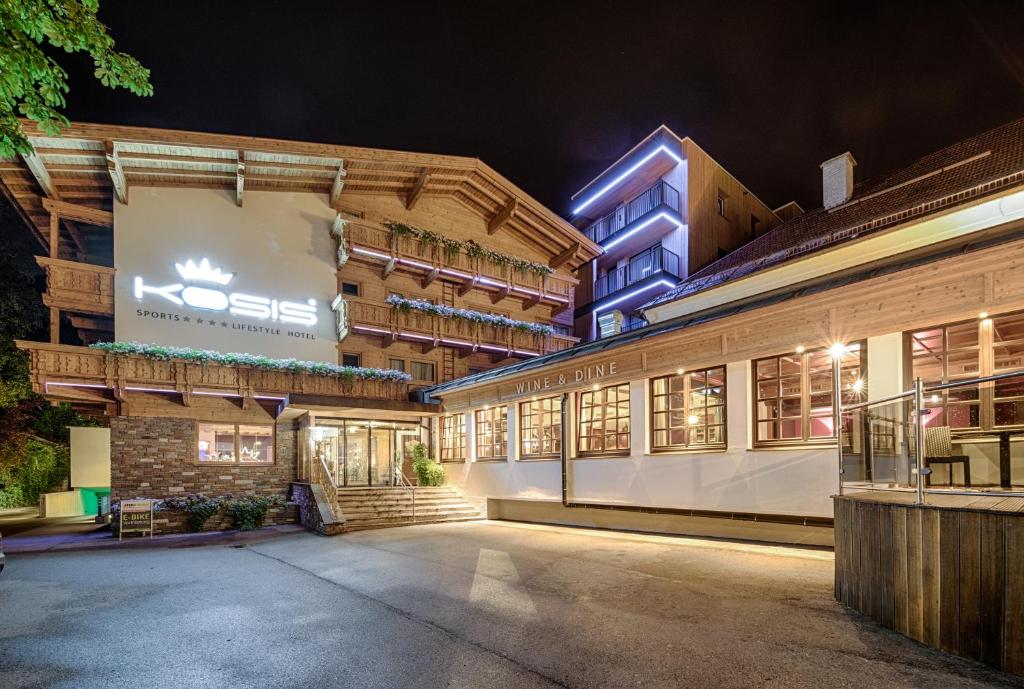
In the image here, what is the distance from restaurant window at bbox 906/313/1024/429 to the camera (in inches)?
248

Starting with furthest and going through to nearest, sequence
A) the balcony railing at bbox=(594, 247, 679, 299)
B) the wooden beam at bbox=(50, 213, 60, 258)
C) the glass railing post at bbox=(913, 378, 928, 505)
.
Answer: the balcony railing at bbox=(594, 247, 679, 299) → the wooden beam at bbox=(50, 213, 60, 258) → the glass railing post at bbox=(913, 378, 928, 505)

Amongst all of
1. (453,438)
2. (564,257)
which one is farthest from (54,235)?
(564,257)

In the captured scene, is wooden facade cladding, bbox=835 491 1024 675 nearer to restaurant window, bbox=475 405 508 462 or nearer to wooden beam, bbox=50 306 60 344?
restaurant window, bbox=475 405 508 462

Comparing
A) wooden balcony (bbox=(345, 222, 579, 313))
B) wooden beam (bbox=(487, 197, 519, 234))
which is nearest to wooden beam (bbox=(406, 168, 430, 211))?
wooden balcony (bbox=(345, 222, 579, 313))

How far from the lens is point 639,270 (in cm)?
2825

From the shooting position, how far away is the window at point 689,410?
11.8 meters

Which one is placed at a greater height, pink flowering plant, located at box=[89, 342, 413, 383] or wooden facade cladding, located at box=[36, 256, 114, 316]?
wooden facade cladding, located at box=[36, 256, 114, 316]

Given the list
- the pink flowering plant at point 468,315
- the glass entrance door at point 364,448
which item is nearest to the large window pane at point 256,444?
the glass entrance door at point 364,448

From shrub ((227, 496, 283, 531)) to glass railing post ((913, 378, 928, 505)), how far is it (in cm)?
1644

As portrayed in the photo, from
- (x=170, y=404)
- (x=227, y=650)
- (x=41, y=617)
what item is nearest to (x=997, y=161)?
(x=227, y=650)

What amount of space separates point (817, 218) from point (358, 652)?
1675cm

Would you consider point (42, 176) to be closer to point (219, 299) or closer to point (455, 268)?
point (219, 299)

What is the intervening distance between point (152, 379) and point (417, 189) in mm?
12114

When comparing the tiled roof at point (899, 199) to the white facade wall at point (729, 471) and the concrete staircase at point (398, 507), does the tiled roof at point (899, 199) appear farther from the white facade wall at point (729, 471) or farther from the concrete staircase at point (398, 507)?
the concrete staircase at point (398, 507)
